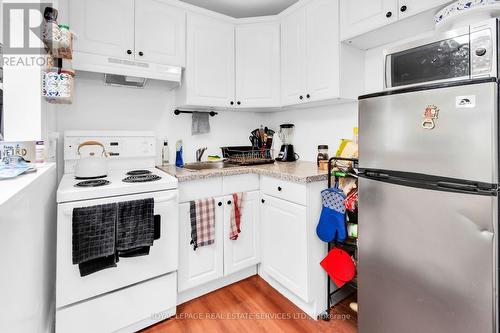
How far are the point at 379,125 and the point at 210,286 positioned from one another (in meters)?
1.69

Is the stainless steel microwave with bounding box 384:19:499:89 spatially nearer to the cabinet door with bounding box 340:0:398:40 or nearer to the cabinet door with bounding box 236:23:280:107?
the cabinet door with bounding box 340:0:398:40

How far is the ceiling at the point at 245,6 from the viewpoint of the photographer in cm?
224

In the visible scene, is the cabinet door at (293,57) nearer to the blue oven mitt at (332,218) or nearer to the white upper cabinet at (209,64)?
the white upper cabinet at (209,64)

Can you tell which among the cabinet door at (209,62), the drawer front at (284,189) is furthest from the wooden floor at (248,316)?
the cabinet door at (209,62)

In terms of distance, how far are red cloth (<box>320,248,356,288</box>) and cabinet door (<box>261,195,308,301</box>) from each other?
152 millimetres

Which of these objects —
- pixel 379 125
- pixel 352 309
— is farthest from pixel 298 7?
pixel 352 309

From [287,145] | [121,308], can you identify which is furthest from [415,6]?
[121,308]

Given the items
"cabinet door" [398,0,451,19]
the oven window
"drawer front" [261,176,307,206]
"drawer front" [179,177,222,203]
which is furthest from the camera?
"drawer front" [179,177,222,203]

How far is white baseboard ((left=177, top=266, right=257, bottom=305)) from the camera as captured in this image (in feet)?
6.15

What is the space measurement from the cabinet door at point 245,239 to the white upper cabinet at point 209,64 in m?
0.93

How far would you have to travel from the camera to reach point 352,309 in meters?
1.76

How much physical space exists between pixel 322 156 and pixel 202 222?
3.70 ft

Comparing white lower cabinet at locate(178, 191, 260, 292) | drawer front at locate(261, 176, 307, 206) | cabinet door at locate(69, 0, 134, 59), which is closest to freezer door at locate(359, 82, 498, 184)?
drawer front at locate(261, 176, 307, 206)

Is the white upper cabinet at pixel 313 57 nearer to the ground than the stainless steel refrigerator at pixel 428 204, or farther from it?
farther from it
